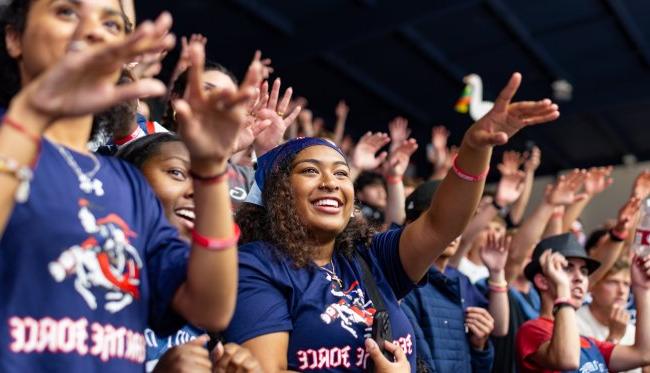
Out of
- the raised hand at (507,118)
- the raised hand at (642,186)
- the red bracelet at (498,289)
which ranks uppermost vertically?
the raised hand at (642,186)

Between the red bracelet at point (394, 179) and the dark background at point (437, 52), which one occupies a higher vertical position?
the dark background at point (437, 52)

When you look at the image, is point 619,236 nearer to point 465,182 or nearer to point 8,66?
point 465,182

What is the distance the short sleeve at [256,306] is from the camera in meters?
1.87

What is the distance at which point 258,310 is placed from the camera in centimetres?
189

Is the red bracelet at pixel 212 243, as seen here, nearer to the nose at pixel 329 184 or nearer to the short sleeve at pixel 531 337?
the nose at pixel 329 184

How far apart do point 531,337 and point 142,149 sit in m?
1.81

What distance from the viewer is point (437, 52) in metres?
8.21

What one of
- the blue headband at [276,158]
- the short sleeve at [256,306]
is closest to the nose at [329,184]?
the blue headband at [276,158]

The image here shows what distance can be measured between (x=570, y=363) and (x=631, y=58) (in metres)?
6.30

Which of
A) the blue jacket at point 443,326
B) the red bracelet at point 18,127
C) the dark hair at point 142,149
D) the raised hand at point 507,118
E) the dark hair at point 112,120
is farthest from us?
the blue jacket at point 443,326

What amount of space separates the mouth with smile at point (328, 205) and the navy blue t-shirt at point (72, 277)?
0.85 m

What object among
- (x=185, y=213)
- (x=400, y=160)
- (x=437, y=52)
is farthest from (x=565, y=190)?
(x=437, y=52)

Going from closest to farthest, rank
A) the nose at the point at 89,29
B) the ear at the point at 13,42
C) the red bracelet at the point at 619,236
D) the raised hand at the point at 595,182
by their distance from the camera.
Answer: the nose at the point at 89,29 → the ear at the point at 13,42 → the red bracelet at the point at 619,236 → the raised hand at the point at 595,182

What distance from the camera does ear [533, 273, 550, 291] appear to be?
10.7ft
